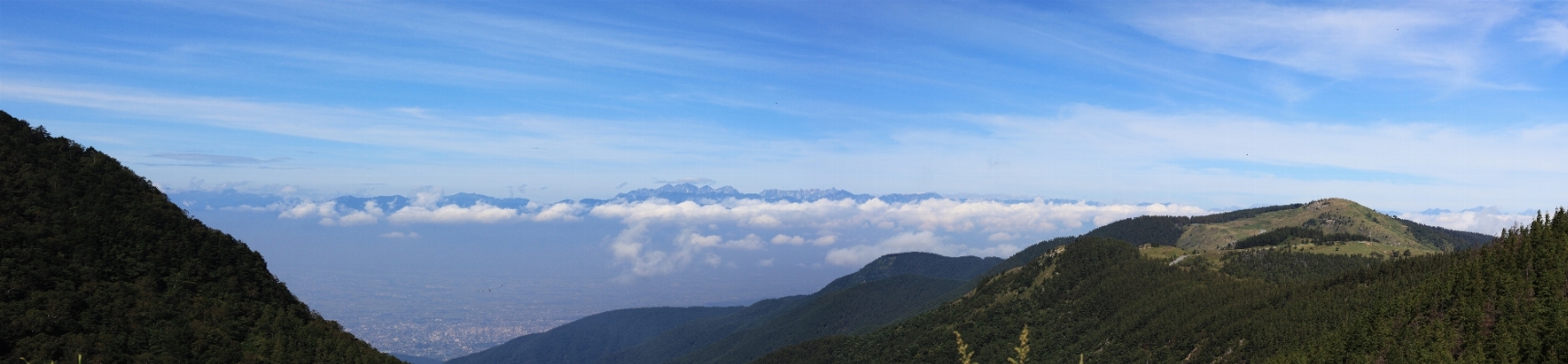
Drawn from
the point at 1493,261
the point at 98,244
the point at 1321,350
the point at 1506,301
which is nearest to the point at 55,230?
the point at 98,244

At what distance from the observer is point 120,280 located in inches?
5285

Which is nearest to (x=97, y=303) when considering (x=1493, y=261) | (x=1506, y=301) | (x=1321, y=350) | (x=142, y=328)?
(x=142, y=328)

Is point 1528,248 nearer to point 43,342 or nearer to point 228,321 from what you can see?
point 228,321

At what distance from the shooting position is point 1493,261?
166 m

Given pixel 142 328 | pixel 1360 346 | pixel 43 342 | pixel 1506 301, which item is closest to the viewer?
pixel 43 342

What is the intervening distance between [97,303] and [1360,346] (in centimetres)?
22298

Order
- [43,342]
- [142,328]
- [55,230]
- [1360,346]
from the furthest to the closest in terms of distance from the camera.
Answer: [1360,346], [55,230], [142,328], [43,342]

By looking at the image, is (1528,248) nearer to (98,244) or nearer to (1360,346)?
(1360,346)

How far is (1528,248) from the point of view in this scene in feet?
530

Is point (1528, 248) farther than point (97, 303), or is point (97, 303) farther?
point (1528, 248)

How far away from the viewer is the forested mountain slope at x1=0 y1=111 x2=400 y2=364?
121 m

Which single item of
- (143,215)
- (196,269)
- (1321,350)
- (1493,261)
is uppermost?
(143,215)

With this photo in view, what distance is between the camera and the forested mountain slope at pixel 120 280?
121m

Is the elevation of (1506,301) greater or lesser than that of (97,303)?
lesser
